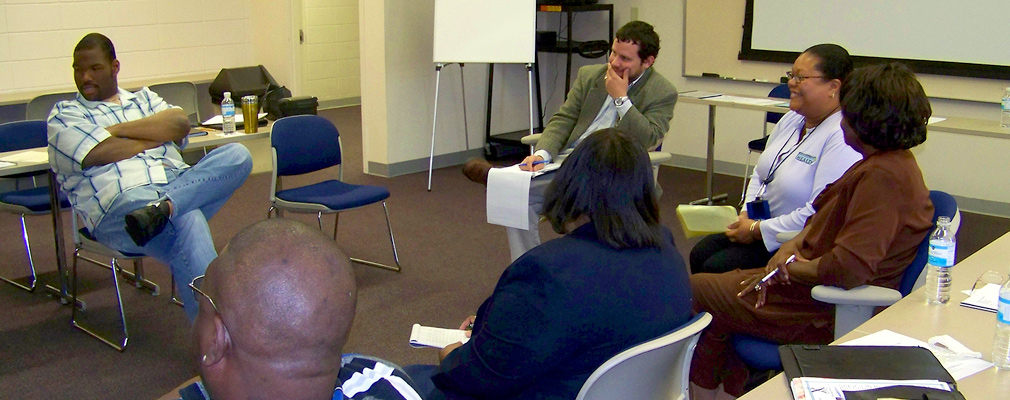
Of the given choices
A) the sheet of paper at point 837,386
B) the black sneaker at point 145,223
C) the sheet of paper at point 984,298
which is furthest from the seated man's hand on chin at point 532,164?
the sheet of paper at point 837,386

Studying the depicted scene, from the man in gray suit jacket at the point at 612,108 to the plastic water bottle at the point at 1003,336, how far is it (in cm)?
176

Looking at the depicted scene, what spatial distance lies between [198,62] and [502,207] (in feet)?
Result: 17.2

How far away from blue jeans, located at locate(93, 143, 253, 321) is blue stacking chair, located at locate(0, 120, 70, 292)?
0.70 metres

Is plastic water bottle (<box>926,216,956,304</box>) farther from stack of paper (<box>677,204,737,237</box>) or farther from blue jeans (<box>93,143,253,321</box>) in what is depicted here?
blue jeans (<box>93,143,253,321</box>)

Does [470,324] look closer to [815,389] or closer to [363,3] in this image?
[815,389]

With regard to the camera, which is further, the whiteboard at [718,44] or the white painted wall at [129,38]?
the white painted wall at [129,38]

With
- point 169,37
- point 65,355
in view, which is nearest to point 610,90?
point 65,355

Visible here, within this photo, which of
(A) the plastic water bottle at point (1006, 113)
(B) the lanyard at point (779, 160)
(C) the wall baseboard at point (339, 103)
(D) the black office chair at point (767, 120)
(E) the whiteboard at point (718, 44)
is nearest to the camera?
(B) the lanyard at point (779, 160)

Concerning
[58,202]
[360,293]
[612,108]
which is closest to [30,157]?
[58,202]

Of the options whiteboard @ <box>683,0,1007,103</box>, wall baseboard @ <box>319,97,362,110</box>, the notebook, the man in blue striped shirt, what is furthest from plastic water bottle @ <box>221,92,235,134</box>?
wall baseboard @ <box>319,97,362,110</box>

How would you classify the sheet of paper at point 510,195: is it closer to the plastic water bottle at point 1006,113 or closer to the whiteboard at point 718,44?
the plastic water bottle at point 1006,113

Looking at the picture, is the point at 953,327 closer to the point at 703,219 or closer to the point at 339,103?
the point at 703,219

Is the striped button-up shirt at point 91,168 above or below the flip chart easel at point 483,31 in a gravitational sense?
below

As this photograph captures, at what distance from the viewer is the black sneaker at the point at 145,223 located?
294cm
